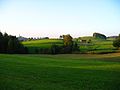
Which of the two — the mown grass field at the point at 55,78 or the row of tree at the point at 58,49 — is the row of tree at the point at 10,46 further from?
the mown grass field at the point at 55,78

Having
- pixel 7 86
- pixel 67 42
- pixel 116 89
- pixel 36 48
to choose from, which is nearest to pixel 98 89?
pixel 116 89

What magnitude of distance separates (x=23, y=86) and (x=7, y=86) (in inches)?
43.2

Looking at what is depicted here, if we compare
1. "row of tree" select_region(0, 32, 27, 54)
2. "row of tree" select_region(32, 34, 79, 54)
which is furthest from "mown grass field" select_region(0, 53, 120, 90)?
"row of tree" select_region(32, 34, 79, 54)

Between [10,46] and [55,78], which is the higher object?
[10,46]

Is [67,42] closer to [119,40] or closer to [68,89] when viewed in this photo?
[119,40]

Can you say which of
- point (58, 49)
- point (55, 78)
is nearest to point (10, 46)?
point (58, 49)

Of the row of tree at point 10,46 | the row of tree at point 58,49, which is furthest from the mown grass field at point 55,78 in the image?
the row of tree at point 58,49

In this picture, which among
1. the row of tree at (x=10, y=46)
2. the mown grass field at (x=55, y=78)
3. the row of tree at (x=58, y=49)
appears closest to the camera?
the mown grass field at (x=55, y=78)

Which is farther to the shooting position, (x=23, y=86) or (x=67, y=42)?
(x=67, y=42)

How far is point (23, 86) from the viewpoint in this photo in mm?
16797

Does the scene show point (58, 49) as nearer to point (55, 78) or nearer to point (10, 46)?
point (10, 46)

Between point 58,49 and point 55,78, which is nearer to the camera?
point 55,78

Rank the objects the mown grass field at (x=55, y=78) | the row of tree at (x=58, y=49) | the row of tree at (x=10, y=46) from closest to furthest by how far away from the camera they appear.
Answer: the mown grass field at (x=55, y=78), the row of tree at (x=10, y=46), the row of tree at (x=58, y=49)

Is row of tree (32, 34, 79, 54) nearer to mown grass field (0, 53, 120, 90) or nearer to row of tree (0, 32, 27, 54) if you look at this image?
row of tree (0, 32, 27, 54)
